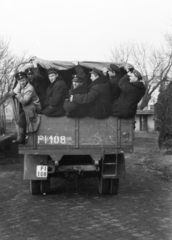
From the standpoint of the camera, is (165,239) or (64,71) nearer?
(165,239)

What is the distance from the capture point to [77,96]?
26.0 feet

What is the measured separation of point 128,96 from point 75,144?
1.46m

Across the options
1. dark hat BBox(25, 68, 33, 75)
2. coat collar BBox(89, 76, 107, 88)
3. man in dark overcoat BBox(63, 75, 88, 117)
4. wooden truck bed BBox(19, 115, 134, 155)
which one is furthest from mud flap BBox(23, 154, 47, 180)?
coat collar BBox(89, 76, 107, 88)

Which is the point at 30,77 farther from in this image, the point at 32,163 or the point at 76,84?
the point at 32,163

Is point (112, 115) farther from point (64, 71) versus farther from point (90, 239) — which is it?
point (90, 239)

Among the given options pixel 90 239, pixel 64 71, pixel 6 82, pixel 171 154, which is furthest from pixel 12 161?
pixel 6 82

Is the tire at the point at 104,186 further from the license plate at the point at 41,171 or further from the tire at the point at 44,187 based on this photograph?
the license plate at the point at 41,171

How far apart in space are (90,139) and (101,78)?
127cm

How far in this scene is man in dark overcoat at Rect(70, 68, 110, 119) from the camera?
26.1 ft

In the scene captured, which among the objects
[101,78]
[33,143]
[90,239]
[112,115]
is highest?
[101,78]

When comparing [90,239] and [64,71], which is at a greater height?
[64,71]

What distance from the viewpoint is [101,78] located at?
8.09m

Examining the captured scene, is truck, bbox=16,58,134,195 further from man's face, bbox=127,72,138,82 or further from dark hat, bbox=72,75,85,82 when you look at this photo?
man's face, bbox=127,72,138,82

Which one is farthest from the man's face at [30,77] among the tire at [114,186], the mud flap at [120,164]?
the tire at [114,186]
